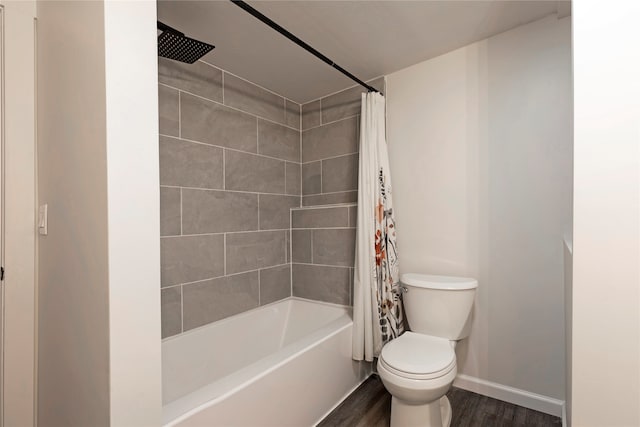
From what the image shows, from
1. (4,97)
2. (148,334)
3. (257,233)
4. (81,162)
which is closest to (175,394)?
(148,334)

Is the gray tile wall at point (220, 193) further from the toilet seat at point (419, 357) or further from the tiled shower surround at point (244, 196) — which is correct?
the toilet seat at point (419, 357)

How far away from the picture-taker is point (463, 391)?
2.04 meters

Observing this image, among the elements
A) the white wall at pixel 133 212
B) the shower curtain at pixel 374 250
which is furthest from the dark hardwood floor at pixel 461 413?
the white wall at pixel 133 212

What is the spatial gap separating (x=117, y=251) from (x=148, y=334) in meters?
0.29

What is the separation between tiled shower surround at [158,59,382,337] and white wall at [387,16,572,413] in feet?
1.83

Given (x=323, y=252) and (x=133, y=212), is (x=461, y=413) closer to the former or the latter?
(x=323, y=252)

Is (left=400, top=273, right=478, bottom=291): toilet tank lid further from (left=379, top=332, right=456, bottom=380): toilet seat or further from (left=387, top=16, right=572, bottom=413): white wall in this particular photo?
(left=379, top=332, right=456, bottom=380): toilet seat

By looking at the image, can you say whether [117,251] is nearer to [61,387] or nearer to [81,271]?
[81,271]

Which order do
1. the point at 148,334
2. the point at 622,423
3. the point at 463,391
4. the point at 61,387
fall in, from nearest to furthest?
1. the point at 622,423
2. the point at 148,334
3. the point at 61,387
4. the point at 463,391

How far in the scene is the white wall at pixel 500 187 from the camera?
5.76ft

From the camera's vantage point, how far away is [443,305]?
1861mm

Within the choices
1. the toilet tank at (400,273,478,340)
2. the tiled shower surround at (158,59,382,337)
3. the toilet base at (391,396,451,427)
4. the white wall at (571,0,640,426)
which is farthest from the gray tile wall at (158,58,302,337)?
the white wall at (571,0,640,426)

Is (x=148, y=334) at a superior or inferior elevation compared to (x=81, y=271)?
inferior

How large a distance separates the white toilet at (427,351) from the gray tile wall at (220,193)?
2.99 feet
